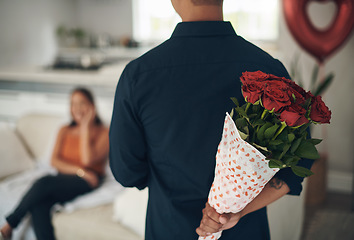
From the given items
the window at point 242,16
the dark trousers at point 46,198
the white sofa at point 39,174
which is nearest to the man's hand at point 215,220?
the white sofa at point 39,174

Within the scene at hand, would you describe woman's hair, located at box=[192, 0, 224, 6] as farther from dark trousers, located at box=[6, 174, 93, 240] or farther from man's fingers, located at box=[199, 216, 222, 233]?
dark trousers, located at box=[6, 174, 93, 240]

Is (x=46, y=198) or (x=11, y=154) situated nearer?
(x=46, y=198)

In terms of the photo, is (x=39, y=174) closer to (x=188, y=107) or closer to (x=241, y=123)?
(x=188, y=107)

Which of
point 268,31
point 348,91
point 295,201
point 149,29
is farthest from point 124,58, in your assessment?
point 295,201

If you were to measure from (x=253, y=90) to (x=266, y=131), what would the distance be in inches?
3.5

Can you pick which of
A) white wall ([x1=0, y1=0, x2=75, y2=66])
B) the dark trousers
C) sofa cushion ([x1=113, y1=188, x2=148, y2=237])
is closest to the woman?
the dark trousers

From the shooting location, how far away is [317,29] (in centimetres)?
278

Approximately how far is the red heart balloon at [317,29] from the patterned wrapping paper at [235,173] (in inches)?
89.5

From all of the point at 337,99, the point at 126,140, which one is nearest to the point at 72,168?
the point at 126,140

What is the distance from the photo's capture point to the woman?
2.03 meters

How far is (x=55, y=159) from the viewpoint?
2432 mm

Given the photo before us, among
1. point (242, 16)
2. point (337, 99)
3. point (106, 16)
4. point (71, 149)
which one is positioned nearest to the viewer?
point (71, 149)

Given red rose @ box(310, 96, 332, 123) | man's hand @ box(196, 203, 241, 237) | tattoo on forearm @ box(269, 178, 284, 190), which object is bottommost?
man's hand @ box(196, 203, 241, 237)

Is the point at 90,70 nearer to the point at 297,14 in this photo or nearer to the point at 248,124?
the point at 297,14
